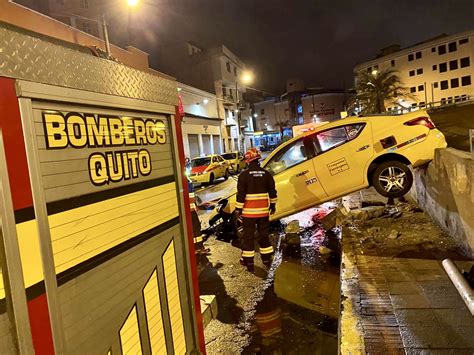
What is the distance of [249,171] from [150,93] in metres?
3.80

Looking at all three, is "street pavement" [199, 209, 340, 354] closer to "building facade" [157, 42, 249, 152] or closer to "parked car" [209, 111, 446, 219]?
"parked car" [209, 111, 446, 219]

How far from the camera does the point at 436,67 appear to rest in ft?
166

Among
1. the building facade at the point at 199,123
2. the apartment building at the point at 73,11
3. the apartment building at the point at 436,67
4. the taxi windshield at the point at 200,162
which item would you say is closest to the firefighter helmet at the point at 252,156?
the taxi windshield at the point at 200,162

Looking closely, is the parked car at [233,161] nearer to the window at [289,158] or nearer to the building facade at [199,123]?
the building facade at [199,123]

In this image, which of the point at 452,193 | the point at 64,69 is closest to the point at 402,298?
the point at 452,193

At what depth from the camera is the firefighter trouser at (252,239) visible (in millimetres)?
5836

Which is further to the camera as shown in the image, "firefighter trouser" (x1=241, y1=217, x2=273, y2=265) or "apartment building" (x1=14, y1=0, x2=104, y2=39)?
"apartment building" (x1=14, y1=0, x2=104, y2=39)

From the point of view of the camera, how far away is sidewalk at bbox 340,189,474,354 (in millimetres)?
3252

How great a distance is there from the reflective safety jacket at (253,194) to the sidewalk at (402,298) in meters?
1.52

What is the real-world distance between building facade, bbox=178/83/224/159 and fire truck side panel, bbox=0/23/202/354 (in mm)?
26379

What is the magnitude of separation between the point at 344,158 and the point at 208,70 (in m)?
38.6

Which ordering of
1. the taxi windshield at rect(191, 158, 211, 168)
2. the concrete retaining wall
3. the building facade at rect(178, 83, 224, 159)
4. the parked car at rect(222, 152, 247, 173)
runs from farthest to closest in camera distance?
the building facade at rect(178, 83, 224, 159) < the parked car at rect(222, 152, 247, 173) < the taxi windshield at rect(191, 158, 211, 168) < the concrete retaining wall

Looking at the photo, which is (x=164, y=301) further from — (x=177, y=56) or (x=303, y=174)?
(x=177, y=56)

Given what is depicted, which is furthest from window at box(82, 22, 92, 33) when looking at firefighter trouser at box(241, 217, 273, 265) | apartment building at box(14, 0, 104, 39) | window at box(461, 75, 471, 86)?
window at box(461, 75, 471, 86)
